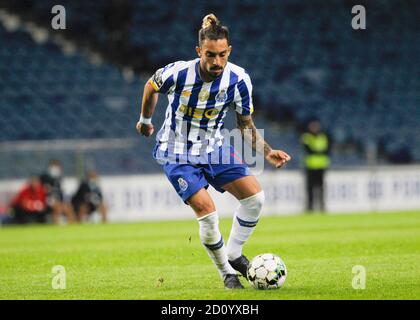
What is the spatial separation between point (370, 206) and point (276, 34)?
779cm

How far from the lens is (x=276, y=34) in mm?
26266

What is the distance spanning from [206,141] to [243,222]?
78 centimetres

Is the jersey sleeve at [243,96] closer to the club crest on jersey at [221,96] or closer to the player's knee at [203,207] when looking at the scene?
the club crest on jersey at [221,96]

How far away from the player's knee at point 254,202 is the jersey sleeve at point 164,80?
3.72 feet

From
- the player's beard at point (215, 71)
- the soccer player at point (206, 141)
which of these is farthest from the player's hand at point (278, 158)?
the player's beard at point (215, 71)

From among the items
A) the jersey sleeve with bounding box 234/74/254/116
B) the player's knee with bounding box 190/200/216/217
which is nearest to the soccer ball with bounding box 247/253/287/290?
the player's knee with bounding box 190/200/216/217

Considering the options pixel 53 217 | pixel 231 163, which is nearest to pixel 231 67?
pixel 231 163

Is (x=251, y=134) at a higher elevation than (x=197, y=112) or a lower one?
lower

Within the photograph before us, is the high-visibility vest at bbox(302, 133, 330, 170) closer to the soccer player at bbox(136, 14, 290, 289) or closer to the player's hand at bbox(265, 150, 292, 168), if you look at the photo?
the soccer player at bbox(136, 14, 290, 289)

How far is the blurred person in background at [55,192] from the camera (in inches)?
763

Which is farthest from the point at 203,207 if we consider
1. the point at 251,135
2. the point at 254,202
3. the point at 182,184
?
the point at 251,135

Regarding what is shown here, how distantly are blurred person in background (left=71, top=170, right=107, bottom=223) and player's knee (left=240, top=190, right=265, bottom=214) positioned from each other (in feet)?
40.1

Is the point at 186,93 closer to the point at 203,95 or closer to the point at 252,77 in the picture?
the point at 203,95

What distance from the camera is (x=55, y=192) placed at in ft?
63.5
